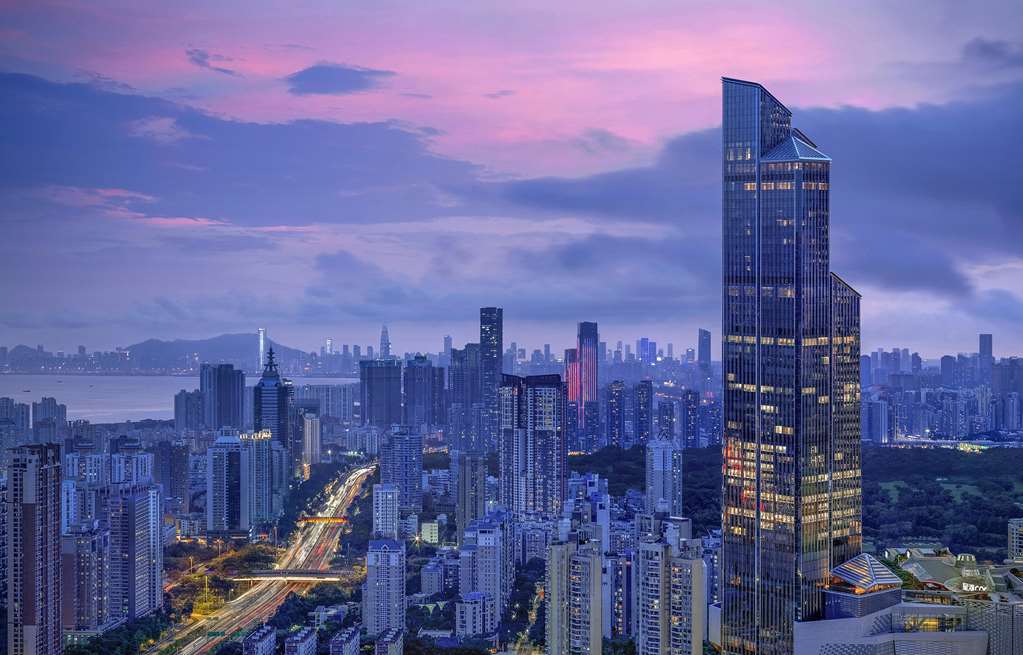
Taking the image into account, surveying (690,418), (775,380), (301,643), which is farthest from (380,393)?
(775,380)

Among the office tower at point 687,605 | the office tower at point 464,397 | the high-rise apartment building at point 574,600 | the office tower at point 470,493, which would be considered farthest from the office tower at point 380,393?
the office tower at point 687,605

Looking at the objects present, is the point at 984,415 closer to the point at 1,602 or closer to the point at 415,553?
the point at 415,553

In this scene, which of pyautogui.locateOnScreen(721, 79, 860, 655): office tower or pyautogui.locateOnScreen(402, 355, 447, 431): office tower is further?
pyautogui.locateOnScreen(402, 355, 447, 431): office tower

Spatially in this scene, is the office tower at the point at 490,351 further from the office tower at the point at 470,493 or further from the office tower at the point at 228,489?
the office tower at the point at 228,489

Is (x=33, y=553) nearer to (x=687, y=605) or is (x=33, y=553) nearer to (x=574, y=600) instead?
(x=574, y=600)

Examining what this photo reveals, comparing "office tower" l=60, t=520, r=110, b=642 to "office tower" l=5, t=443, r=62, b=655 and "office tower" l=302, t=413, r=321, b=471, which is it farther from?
"office tower" l=302, t=413, r=321, b=471

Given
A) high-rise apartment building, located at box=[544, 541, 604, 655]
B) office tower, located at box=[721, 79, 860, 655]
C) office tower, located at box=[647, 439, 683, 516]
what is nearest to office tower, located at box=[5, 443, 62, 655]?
high-rise apartment building, located at box=[544, 541, 604, 655]

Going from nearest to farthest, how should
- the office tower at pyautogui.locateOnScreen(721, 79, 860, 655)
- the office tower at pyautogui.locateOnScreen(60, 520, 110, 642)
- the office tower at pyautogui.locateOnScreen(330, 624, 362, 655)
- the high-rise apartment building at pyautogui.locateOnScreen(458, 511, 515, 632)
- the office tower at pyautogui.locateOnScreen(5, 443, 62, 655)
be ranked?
the office tower at pyautogui.locateOnScreen(721, 79, 860, 655) < the office tower at pyautogui.locateOnScreen(5, 443, 62, 655) < the office tower at pyautogui.locateOnScreen(330, 624, 362, 655) < the office tower at pyautogui.locateOnScreen(60, 520, 110, 642) < the high-rise apartment building at pyautogui.locateOnScreen(458, 511, 515, 632)
